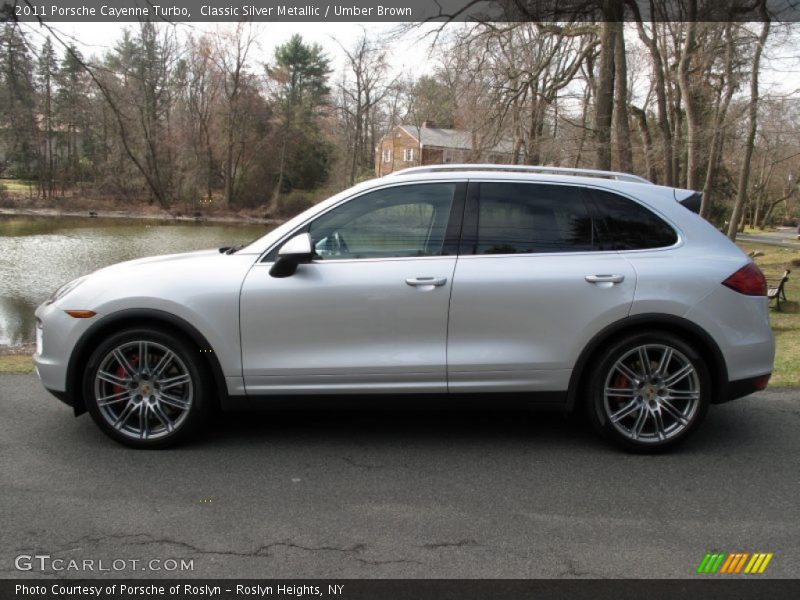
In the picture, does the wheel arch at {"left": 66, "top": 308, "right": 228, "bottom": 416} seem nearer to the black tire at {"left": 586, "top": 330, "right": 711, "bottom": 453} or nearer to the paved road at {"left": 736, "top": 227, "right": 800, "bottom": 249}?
the black tire at {"left": 586, "top": 330, "right": 711, "bottom": 453}

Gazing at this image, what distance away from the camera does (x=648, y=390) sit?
426cm

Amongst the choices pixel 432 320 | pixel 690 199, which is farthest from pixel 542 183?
pixel 432 320

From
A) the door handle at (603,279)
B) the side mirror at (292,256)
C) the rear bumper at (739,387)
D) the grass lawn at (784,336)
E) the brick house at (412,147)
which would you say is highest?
the brick house at (412,147)

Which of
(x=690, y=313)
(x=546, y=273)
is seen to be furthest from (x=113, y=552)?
(x=690, y=313)

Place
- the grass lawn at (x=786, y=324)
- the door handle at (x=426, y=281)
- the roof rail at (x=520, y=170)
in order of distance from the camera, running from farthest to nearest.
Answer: the grass lawn at (x=786, y=324) < the roof rail at (x=520, y=170) < the door handle at (x=426, y=281)

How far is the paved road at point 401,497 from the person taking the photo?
305 cm

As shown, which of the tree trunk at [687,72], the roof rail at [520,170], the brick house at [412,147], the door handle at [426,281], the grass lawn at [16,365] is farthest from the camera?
the brick house at [412,147]

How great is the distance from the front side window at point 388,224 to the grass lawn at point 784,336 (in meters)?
3.86

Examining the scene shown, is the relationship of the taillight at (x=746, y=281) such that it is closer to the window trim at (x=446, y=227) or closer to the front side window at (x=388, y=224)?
the window trim at (x=446, y=227)

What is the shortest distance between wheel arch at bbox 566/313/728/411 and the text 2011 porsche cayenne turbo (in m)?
0.01

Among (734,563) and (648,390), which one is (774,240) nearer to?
(648,390)

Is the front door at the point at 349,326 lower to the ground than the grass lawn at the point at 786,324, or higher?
higher
